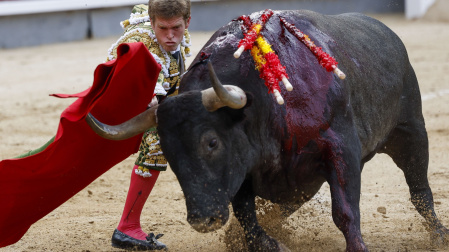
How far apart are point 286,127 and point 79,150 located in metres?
0.90

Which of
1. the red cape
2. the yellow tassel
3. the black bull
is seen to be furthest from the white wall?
the yellow tassel

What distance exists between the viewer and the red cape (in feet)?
10.8

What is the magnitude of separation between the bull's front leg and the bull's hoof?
844 mm

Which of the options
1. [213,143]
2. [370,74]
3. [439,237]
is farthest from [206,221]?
[439,237]

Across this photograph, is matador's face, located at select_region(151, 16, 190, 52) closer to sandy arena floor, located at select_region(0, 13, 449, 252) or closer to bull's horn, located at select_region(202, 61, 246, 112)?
bull's horn, located at select_region(202, 61, 246, 112)

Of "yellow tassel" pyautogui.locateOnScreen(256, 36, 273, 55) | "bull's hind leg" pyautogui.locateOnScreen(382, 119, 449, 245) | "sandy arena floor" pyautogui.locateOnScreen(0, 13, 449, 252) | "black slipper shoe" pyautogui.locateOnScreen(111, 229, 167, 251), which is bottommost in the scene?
"sandy arena floor" pyautogui.locateOnScreen(0, 13, 449, 252)

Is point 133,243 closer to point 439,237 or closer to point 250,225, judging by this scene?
point 250,225

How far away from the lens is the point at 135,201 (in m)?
3.78

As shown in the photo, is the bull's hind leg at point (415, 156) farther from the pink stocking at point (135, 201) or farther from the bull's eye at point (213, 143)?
the bull's eye at point (213, 143)

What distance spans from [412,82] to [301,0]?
9428mm

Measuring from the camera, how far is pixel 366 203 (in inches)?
179

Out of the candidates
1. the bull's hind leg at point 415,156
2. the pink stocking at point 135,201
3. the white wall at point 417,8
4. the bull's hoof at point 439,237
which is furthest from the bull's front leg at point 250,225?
the white wall at point 417,8

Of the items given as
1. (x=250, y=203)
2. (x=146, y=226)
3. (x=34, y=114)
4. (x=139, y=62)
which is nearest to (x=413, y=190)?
(x=250, y=203)

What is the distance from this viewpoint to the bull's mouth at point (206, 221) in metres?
2.85
